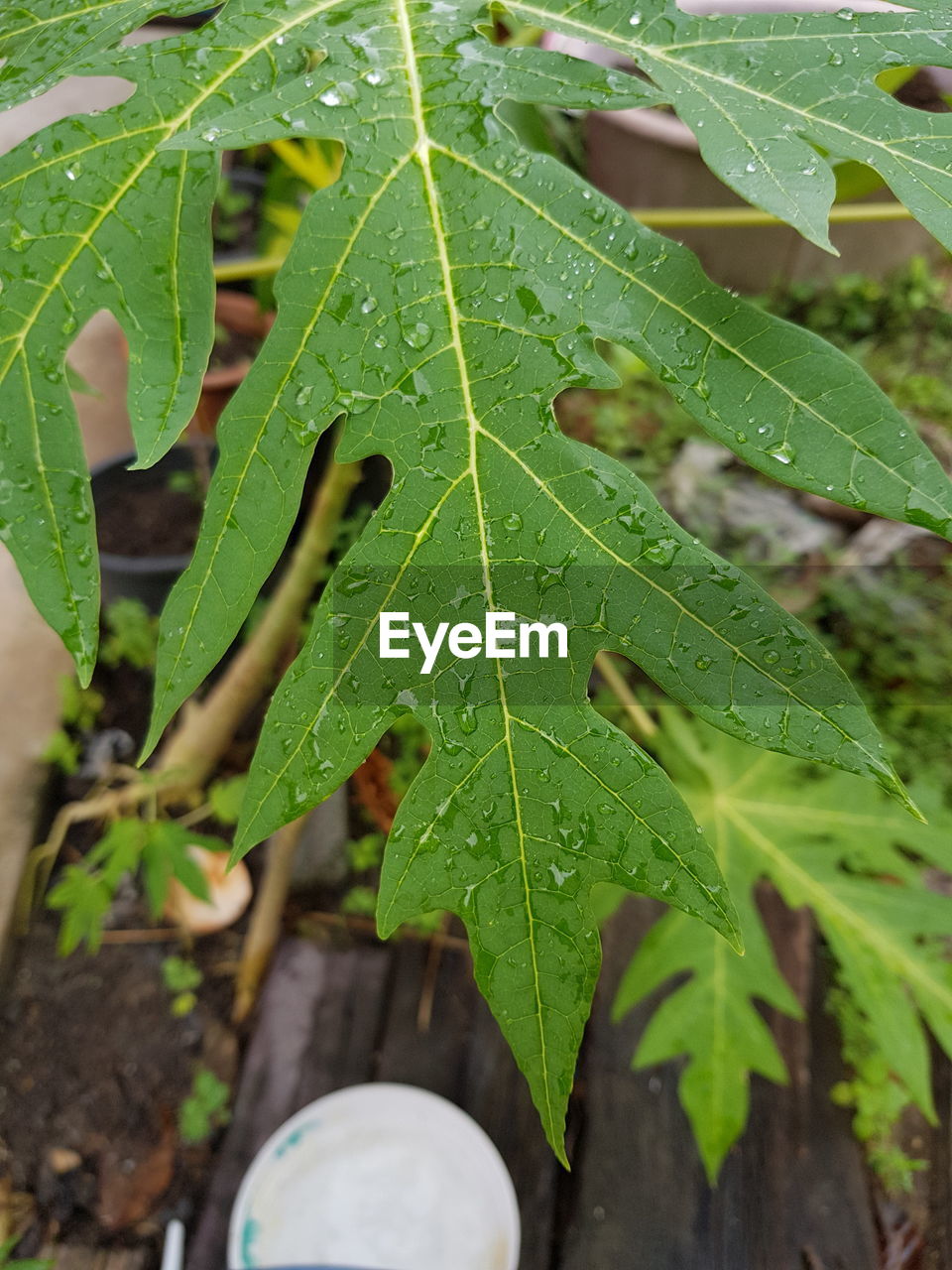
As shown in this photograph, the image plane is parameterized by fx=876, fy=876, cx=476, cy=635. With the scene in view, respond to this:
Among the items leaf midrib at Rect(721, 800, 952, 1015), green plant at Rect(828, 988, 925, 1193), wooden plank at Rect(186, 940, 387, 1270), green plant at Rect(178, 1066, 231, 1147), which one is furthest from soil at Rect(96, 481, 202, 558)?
green plant at Rect(828, 988, 925, 1193)

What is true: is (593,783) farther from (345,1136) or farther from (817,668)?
(345,1136)

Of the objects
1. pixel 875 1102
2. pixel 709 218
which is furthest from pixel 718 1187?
pixel 709 218

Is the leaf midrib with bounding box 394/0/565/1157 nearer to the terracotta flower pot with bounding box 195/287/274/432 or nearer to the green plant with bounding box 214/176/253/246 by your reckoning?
the terracotta flower pot with bounding box 195/287/274/432

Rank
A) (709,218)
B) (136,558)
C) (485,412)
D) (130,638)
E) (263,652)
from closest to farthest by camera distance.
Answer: (485,412), (709,218), (263,652), (130,638), (136,558)

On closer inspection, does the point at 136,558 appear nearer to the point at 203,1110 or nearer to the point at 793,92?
the point at 203,1110

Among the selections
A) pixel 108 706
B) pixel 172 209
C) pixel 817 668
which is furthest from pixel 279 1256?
pixel 172 209

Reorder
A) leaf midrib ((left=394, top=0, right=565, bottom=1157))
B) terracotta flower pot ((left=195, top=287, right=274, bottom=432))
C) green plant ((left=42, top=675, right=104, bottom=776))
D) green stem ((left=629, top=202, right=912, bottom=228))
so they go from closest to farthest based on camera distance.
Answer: leaf midrib ((left=394, top=0, right=565, bottom=1157))
green stem ((left=629, top=202, right=912, bottom=228))
green plant ((left=42, top=675, right=104, bottom=776))
terracotta flower pot ((left=195, top=287, right=274, bottom=432))

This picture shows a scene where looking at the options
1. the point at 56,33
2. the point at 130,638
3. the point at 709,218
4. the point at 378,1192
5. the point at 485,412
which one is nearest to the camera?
the point at 485,412

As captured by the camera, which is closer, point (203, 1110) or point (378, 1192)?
point (378, 1192)
